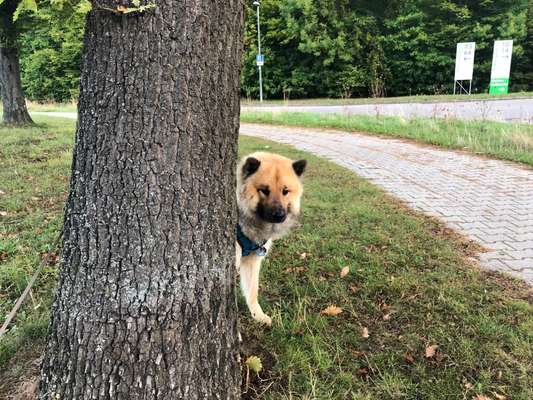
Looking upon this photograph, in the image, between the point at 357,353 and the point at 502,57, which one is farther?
the point at 502,57

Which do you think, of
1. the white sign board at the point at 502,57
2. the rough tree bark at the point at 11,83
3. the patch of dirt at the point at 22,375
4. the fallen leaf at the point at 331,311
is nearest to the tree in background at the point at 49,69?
the rough tree bark at the point at 11,83

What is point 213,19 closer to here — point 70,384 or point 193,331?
point 193,331

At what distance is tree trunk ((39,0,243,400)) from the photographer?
62.6 inches

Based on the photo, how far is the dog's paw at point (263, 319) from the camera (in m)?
2.76

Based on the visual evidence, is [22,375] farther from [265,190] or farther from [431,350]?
[431,350]

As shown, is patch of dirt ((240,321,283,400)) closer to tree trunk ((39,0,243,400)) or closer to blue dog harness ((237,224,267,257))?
tree trunk ((39,0,243,400))

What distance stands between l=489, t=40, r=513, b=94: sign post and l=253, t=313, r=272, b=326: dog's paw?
80.2ft

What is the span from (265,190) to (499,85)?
25373mm

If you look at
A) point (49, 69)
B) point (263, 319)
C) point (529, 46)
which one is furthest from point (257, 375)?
point (49, 69)

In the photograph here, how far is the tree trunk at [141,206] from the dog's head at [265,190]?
1.22m

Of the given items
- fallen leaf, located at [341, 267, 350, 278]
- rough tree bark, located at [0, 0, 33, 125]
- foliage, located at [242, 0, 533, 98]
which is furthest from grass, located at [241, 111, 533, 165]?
foliage, located at [242, 0, 533, 98]

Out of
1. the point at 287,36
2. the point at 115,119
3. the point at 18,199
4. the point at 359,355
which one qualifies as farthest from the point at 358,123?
the point at 287,36

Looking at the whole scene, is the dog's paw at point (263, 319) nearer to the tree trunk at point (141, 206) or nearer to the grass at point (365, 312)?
the grass at point (365, 312)

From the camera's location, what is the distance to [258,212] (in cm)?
297
